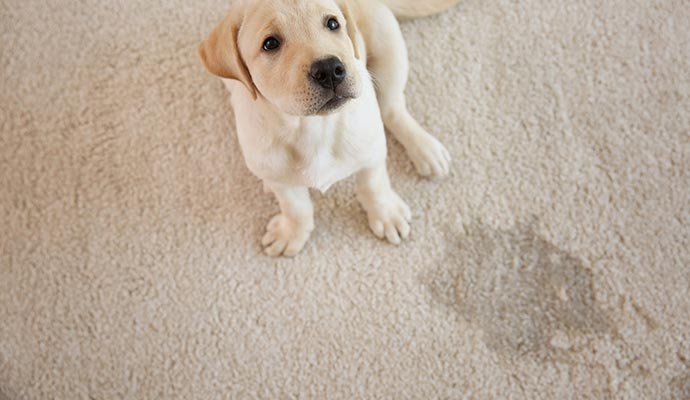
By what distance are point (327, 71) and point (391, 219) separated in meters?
0.81

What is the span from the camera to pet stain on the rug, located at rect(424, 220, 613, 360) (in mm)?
1760

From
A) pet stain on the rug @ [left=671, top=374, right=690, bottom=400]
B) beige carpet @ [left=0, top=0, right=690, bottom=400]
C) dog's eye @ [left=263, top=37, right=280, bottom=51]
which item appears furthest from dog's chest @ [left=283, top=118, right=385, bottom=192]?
pet stain on the rug @ [left=671, top=374, right=690, bottom=400]

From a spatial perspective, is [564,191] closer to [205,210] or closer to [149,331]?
[205,210]

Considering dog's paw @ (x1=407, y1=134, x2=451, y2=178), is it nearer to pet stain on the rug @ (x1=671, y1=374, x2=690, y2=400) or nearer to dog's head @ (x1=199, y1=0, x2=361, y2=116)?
dog's head @ (x1=199, y1=0, x2=361, y2=116)

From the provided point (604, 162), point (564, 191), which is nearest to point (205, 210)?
point (564, 191)

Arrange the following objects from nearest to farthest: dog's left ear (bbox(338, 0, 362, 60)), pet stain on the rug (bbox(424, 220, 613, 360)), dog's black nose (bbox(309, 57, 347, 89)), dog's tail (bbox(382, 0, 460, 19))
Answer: dog's black nose (bbox(309, 57, 347, 89)), dog's left ear (bbox(338, 0, 362, 60)), pet stain on the rug (bbox(424, 220, 613, 360)), dog's tail (bbox(382, 0, 460, 19))

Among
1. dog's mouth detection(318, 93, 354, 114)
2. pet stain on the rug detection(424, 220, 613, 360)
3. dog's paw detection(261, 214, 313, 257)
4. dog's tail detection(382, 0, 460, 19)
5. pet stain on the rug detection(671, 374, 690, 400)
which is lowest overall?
pet stain on the rug detection(671, 374, 690, 400)

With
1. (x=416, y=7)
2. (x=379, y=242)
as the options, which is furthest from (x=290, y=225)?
(x=416, y=7)

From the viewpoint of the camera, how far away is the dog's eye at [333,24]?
4.05 feet

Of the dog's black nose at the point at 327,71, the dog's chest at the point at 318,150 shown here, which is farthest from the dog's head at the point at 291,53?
the dog's chest at the point at 318,150

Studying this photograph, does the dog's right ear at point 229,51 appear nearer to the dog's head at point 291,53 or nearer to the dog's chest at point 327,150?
the dog's head at point 291,53

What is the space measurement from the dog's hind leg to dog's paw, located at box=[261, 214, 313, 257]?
465 mm

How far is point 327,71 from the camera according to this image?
Answer: 115 centimetres

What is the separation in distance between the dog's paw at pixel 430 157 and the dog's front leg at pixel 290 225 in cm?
42
